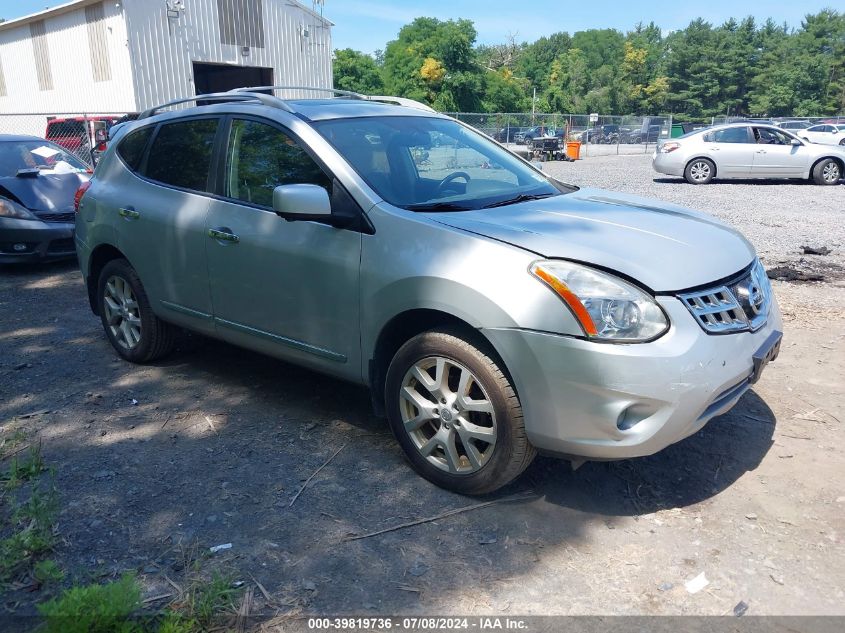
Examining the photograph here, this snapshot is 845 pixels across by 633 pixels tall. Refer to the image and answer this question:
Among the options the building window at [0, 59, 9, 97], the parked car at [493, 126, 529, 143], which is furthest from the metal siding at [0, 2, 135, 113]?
the parked car at [493, 126, 529, 143]

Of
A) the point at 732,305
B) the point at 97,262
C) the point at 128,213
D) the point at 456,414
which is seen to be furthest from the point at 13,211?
the point at 732,305

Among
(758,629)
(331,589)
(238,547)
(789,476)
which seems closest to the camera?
(758,629)

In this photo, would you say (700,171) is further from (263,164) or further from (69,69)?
(69,69)

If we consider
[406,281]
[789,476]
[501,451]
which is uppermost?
[406,281]

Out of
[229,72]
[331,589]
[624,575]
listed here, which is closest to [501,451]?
[624,575]

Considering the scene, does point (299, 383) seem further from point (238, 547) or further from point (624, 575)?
point (624, 575)

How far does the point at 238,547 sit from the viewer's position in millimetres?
2971

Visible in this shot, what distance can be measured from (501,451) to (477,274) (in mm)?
775

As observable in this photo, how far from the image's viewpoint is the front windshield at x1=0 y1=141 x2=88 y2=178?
352 inches

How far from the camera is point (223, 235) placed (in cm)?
409

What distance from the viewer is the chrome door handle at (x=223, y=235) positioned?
403 centimetres

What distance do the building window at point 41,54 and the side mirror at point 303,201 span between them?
3225 cm

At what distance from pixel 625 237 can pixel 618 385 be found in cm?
78

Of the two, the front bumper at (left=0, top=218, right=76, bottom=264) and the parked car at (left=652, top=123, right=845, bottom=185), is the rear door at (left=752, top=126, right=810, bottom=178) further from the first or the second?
the front bumper at (left=0, top=218, right=76, bottom=264)
